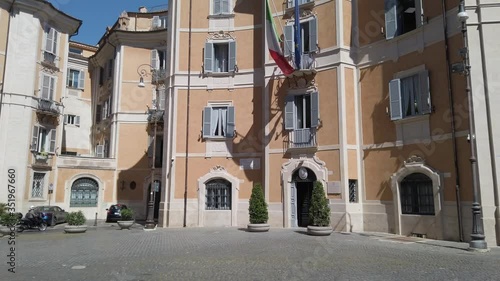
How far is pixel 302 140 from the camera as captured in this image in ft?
63.2

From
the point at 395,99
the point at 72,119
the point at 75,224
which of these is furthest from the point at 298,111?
the point at 72,119

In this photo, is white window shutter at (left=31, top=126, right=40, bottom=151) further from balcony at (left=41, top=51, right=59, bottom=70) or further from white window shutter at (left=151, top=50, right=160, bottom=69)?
white window shutter at (left=151, top=50, right=160, bottom=69)

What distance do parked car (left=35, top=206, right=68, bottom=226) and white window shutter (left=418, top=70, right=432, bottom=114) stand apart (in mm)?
21259

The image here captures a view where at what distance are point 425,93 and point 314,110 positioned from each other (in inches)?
195

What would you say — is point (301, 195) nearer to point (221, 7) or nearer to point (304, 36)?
point (304, 36)

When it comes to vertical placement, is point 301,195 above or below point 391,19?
below

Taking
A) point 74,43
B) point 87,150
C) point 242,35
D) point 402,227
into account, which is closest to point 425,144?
point 402,227

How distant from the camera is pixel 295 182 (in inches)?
763

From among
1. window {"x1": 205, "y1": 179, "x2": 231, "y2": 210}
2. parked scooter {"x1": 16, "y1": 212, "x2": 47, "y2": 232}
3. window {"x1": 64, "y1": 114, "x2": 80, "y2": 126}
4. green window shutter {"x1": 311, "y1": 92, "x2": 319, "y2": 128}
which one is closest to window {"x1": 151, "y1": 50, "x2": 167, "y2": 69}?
window {"x1": 64, "y1": 114, "x2": 80, "y2": 126}

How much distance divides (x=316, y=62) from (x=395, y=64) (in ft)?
12.0

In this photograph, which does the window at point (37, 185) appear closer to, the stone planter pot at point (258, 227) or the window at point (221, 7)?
the window at point (221, 7)

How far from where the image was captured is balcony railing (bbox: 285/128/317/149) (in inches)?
746

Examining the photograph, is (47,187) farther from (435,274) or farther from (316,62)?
(435,274)

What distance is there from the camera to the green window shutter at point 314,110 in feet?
61.9
